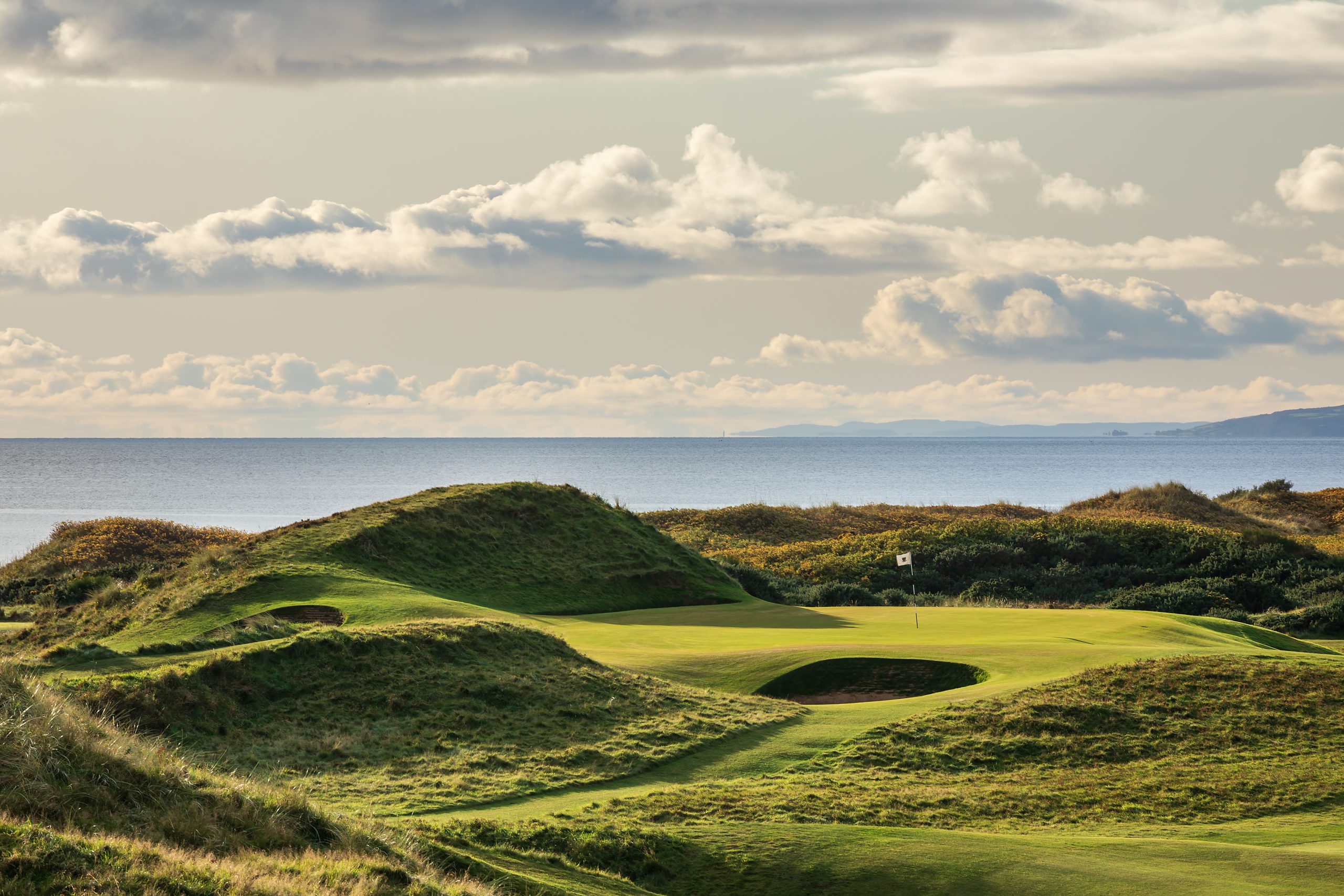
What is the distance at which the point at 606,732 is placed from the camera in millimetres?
17562

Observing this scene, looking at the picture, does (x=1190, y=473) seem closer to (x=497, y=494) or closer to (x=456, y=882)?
(x=497, y=494)

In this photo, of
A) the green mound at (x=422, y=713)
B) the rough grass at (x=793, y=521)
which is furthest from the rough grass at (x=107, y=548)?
the green mound at (x=422, y=713)

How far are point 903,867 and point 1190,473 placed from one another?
164 metres

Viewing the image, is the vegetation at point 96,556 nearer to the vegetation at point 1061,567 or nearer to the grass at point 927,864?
the vegetation at point 1061,567

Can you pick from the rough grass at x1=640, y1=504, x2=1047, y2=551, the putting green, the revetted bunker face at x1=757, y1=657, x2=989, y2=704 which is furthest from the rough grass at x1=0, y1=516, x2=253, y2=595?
the revetted bunker face at x1=757, y1=657, x2=989, y2=704

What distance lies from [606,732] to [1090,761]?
7.45m

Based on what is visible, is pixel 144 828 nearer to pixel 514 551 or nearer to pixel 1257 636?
pixel 514 551

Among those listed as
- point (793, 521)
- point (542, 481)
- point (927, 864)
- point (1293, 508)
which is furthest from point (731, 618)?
point (1293, 508)

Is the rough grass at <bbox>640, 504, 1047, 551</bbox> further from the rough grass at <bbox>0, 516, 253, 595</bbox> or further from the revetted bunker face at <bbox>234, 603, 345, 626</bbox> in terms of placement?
the revetted bunker face at <bbox>234, 603, 345, 626</bbox>

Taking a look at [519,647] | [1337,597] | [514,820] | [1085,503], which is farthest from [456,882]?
[1085,503]

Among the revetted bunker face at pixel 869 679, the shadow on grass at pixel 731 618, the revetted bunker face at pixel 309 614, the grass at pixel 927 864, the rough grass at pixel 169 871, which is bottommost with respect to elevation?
the grass at pixel 927 864

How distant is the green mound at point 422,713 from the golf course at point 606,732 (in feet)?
0.22

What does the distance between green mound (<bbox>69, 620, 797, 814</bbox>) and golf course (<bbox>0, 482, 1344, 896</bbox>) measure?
7 centimetres

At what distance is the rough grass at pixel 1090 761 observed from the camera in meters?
14.0
